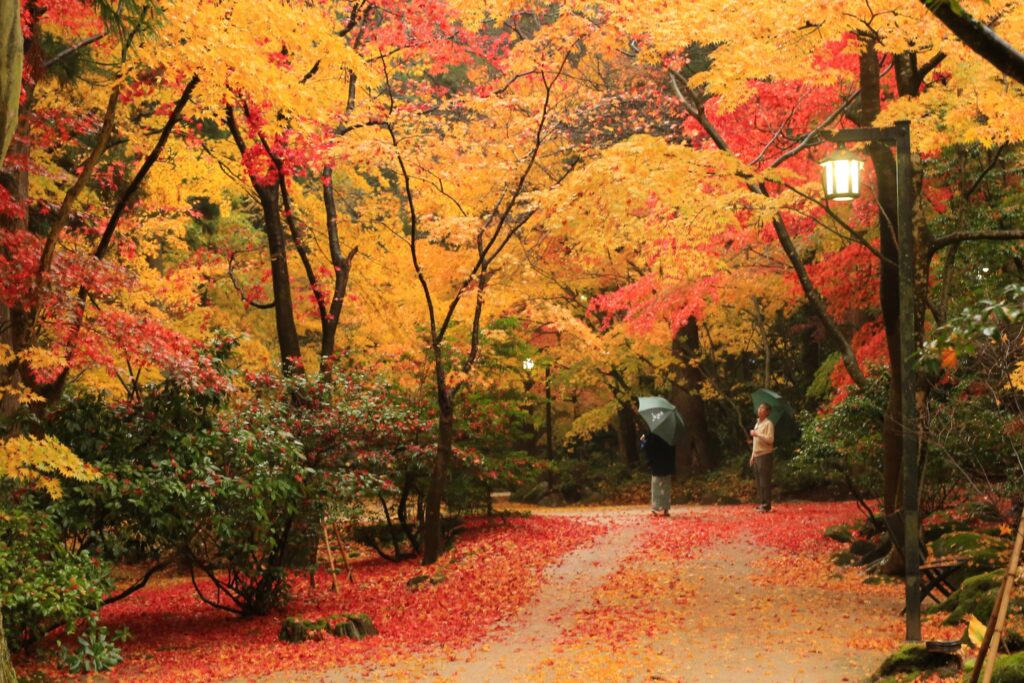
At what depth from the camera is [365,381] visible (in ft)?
44.6

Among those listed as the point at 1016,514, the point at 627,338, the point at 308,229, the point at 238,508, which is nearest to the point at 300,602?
the point at 238,508

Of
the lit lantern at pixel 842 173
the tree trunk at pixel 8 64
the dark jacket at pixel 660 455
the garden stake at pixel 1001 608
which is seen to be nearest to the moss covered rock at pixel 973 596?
the lit lantern at pixel 842 173

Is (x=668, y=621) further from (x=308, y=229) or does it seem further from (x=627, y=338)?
(x=627, y=338)

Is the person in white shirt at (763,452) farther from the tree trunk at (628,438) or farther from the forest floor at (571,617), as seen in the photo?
the tree trunk at (628,438)

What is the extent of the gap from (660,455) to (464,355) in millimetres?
5341

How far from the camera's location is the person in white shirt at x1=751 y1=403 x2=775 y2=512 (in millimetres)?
18453

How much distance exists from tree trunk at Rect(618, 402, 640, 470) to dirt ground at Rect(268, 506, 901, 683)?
14079 millimetres

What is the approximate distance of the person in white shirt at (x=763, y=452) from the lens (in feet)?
60.5

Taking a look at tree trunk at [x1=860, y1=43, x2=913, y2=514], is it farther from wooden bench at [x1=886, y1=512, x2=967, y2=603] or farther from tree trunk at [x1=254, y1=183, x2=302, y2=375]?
tree trunk at [x1=254, y1=183, x2=302, y2=375]

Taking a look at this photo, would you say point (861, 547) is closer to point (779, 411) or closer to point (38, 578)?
point (779, 411)

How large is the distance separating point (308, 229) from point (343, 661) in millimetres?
9494

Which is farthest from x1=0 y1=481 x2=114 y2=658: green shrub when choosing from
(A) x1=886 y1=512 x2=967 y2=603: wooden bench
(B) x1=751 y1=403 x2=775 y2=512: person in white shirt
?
(B) x1=751 y1=403 x2=775 y2=512: person in white shirt

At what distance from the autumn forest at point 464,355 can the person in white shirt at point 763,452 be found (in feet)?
0.32

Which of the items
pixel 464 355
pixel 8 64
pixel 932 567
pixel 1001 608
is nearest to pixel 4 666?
pixel 8 64
